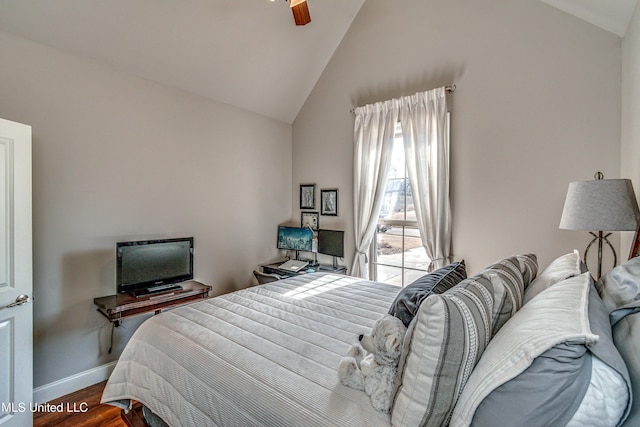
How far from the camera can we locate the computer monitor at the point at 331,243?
3.57 metres

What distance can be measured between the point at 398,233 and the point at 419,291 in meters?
2.12

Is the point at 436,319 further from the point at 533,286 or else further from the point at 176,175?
the point at 176,175

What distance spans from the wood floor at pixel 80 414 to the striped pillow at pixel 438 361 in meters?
2.08

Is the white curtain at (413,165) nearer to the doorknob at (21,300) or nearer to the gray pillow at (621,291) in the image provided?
the gray pillow at (621,291)

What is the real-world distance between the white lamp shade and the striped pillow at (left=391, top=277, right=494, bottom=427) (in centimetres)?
125

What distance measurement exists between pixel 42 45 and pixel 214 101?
56.3 inches

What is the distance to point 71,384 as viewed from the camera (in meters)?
2.37

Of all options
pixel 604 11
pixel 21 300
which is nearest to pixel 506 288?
pixel 604 11

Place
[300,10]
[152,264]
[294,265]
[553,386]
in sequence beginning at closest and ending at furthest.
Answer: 1. [553,386]
2. [300,10]
3. [152,264]
4. [294,265]

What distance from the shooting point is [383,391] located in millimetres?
980

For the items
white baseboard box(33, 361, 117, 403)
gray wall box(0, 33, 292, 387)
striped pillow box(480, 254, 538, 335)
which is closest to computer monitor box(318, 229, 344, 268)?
gray wall box(0, 33, 292, 387)

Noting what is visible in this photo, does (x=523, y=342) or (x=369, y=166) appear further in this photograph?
(x=369, y=166)

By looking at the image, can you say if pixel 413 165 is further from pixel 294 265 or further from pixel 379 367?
pixel 379 367

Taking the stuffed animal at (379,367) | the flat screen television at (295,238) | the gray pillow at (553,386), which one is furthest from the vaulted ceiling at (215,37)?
the stuffed animal at (379,367)
